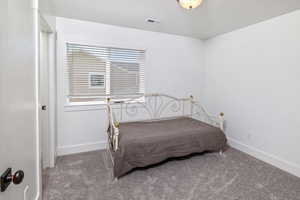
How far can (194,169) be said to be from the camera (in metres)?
2.54

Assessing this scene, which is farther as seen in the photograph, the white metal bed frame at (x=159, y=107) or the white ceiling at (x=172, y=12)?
the white metal bed frame at (x=159, y=107)

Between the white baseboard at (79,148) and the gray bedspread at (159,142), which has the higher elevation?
the gray bedspread at (159,142)

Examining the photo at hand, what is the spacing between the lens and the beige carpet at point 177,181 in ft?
6.43

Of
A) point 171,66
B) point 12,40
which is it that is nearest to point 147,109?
point 171,66

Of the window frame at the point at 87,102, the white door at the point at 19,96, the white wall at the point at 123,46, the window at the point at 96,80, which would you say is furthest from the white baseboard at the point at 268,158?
the white door at the point at 19,96

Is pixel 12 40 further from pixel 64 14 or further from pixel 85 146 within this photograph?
pixel 85 146

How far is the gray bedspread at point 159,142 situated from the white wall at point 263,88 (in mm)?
637

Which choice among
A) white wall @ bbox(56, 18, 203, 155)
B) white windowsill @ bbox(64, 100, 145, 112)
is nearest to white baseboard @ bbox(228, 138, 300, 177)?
white wall @ bbox(56, 18, 203, 155)

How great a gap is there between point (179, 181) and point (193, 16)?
2.56 m

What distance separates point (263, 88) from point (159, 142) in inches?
80.7

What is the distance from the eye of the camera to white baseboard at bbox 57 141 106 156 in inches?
115

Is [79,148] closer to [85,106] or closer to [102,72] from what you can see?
[85,106]

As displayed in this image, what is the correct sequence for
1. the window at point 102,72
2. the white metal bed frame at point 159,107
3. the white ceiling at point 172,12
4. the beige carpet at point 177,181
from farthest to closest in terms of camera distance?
the white metal bed frame at point 159,107 < the window at point 102,72 < the white ceiling at point 172,12 < the beige carpet at point 177,181

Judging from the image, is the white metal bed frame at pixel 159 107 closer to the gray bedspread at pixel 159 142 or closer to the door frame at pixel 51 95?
the gray bedspread at pixel 159 142
